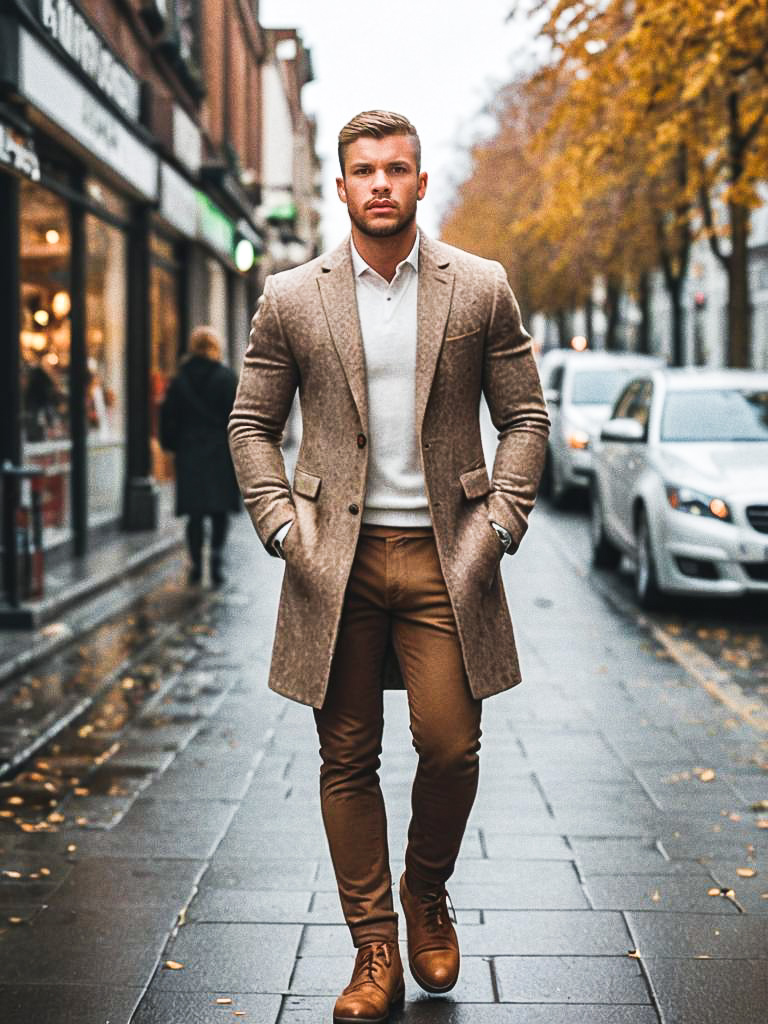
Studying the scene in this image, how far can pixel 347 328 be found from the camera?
3869mm

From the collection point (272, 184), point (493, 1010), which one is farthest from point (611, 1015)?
point (272, 184)

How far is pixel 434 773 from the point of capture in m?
3.99

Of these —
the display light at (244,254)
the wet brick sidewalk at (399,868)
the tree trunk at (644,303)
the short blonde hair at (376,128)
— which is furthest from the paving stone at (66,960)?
the tree trunk at (644,303)

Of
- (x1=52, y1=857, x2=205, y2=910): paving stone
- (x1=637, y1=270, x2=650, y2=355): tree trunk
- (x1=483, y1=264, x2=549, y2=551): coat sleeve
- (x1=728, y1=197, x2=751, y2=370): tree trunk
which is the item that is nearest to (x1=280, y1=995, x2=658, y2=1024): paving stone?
(x1=52, y1=857, x2=205, y2=910): paving stone

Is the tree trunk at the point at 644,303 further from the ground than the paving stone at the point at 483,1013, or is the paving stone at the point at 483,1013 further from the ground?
the tree trunk at the point at 644,303

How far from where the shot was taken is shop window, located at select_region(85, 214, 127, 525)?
596 inches

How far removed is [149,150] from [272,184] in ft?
73.7

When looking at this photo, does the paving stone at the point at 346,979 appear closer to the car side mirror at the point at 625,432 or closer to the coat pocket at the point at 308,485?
the coat pocket at the point at 308,485

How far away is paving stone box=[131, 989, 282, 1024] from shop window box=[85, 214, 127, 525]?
10.6 metres

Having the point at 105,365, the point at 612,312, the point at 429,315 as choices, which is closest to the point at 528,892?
the point at 429,315

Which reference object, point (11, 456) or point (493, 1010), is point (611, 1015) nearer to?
point (493, 1010)

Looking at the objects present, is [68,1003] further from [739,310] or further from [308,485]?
[739,310]

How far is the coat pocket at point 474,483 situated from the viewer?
3.94m

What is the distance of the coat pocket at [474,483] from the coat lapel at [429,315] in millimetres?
174
